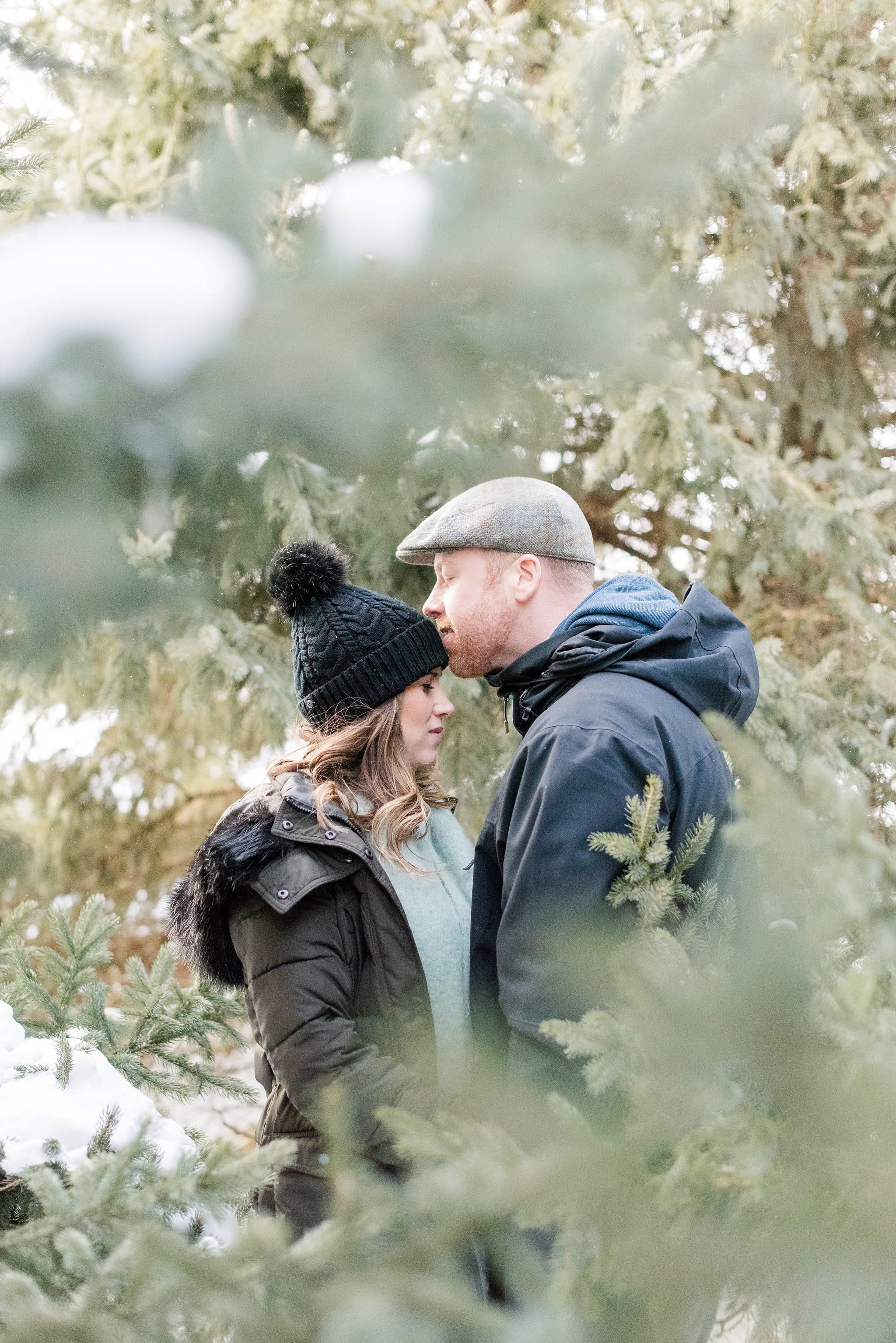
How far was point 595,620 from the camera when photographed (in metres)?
2.08

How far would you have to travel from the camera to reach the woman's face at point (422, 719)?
7.38 feet

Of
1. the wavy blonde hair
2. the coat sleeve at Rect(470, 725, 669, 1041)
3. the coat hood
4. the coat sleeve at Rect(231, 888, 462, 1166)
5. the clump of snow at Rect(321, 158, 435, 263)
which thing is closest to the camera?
the clump of snow at Rect(321, 158, 435, 263)

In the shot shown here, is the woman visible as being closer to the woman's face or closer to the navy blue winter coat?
the woman's face

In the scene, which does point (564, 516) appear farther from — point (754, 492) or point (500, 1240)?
point (754, 492)

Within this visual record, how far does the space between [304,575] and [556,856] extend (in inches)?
36.4

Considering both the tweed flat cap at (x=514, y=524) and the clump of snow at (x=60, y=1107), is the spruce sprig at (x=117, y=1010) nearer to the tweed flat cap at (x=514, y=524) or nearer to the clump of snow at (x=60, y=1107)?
the clump of snow at (x=60, y=1107)

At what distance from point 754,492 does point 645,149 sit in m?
2.93

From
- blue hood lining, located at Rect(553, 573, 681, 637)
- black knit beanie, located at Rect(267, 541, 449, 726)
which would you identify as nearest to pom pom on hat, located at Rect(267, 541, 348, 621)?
black knit beanie, located at Rect(267, 541, 449, 726)

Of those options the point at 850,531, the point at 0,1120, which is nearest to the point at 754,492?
the point at 850,531

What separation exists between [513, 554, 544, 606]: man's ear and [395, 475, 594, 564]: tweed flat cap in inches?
0.8

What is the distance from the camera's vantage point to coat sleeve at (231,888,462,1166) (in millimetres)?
1789

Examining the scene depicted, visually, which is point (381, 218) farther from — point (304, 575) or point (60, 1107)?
point (60, 1107)

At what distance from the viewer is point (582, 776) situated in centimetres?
170

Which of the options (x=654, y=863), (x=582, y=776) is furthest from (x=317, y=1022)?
(x=654, y=863)
